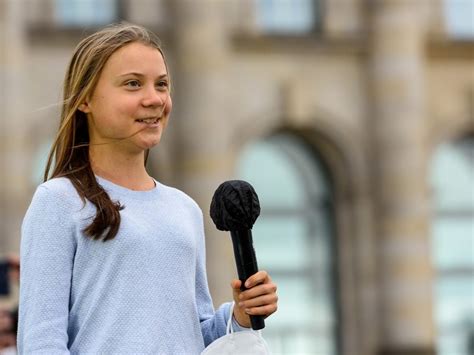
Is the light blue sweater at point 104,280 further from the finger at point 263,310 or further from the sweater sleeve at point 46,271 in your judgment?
the finger at point 263,310

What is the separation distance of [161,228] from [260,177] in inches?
702

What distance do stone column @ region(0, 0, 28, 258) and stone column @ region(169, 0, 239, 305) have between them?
92.8 inches

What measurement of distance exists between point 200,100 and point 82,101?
16403mm

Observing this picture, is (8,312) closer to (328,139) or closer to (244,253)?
(244,253)

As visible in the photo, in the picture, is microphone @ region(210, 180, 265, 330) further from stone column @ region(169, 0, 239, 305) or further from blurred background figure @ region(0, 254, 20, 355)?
stone column @ region(169, 0, 239, 305)

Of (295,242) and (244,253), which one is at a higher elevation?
(244,253)

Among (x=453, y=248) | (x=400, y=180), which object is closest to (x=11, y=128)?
(x=400, y=180)

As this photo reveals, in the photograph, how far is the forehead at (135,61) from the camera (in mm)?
2900

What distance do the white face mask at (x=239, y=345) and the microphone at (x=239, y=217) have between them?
119 millimetres

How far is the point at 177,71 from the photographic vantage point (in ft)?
64.1

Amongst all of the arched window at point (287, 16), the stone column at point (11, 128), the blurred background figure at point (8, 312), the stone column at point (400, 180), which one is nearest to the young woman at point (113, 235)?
the blurred background figure at point (8, 312)

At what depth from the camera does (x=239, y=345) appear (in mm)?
2803

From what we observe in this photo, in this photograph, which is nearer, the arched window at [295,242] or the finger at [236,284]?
the finger at [236,284]

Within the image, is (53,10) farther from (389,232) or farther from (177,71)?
(389,232)
